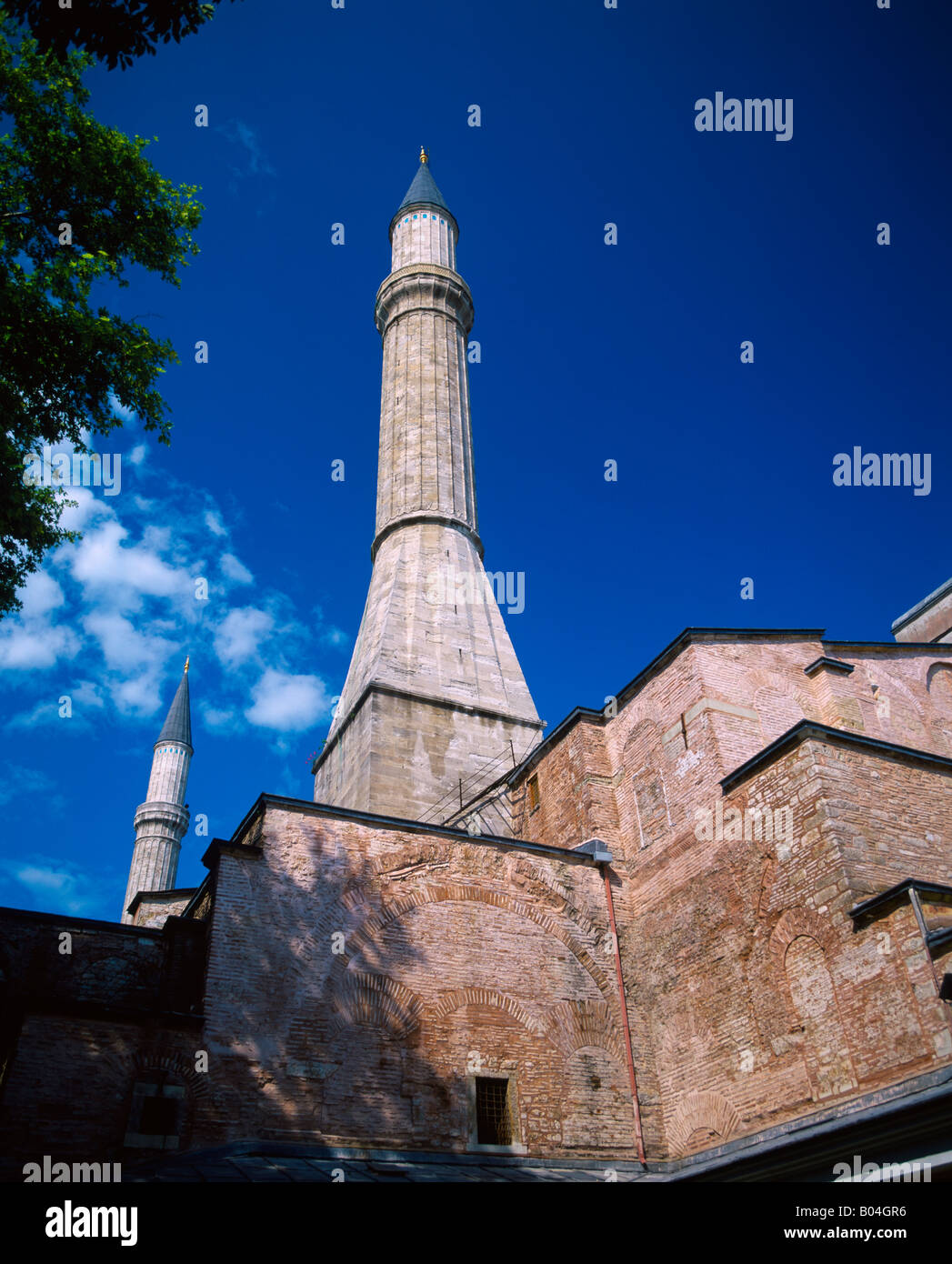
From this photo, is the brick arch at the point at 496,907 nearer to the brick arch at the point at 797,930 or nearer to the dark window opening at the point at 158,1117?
the brick arch at the point at 797,930

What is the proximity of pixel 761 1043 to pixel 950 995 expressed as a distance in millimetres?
3182

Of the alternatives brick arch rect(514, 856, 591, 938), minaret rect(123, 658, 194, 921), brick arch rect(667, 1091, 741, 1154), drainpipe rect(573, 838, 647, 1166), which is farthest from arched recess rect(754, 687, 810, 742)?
minaret rect(123, 658, 194, 921)

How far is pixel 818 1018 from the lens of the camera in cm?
1009

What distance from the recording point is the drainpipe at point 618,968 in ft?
38.8

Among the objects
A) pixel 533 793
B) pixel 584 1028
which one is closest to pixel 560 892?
pixel 584 1028

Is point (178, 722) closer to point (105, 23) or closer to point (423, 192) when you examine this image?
point (423, 192)

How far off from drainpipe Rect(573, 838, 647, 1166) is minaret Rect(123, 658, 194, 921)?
20265mm

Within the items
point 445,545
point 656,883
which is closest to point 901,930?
point 656,883

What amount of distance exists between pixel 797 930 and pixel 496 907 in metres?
3.93

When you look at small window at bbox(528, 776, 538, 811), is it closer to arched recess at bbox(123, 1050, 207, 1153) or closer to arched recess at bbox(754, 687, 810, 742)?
arched recess at bbox(754, 687, 810, 742)

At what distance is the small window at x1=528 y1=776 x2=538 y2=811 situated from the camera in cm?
1622

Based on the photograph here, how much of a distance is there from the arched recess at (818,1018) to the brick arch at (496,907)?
300 centimetres

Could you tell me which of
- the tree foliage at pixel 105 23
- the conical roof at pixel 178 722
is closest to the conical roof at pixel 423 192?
the conical roof at pixel 178 722
